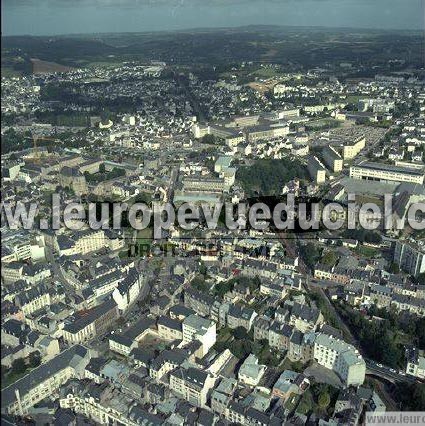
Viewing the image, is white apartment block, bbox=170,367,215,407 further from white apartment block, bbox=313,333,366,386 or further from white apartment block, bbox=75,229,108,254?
white apartment block, bbox=75,229,108,254

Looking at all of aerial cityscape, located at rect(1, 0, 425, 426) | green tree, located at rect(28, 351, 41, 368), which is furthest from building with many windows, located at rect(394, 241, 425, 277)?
green tree, located at rect(28, 351, 41, 368)

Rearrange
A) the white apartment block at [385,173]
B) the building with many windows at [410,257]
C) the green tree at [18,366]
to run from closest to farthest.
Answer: the green tree at [18,366], the building with many windows at [410,257], the white apartment block at [385,173]

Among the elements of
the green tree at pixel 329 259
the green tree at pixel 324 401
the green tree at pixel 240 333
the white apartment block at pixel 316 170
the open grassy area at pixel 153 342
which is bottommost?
the green tree at pixel 324 401

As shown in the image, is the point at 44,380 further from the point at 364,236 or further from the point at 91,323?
the point at 364,236

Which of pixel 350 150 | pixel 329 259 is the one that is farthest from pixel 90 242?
pixel 350 150

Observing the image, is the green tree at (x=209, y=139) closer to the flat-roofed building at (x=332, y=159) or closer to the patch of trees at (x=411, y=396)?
the flat-roofed building at (x=332, y=159)

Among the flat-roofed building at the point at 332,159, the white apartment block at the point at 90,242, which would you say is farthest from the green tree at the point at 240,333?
the flat-roofed building at the point at 332,159

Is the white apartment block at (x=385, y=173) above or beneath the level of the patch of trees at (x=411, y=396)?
above

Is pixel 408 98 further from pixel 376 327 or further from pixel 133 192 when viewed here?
pixel 376 327
